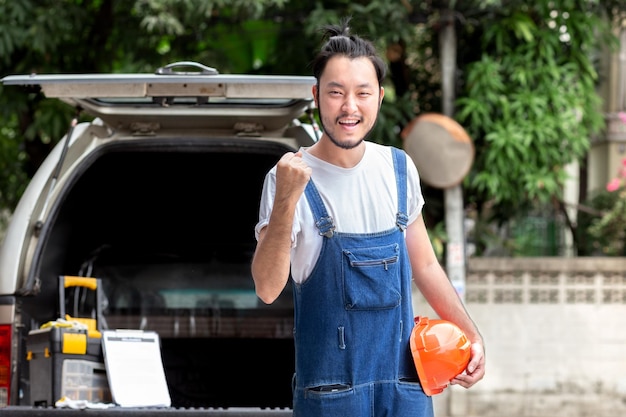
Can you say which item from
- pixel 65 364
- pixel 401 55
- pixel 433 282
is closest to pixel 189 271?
pixel 65 364

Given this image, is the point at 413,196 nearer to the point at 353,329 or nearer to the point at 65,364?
the point at 353,329

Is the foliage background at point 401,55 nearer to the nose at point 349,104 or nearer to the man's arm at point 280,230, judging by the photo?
the nose at point 349,104

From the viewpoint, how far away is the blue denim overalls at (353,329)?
332cm

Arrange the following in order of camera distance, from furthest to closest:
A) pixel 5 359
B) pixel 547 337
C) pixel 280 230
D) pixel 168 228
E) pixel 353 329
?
pixel 547 337 < pixel 168 228 < pixel 5 359 < pixel 353 329 < pixel 280 230

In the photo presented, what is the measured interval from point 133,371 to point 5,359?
Answer: 1.70 feet

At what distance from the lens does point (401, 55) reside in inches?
437

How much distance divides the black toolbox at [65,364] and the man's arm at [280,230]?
6.03 feet

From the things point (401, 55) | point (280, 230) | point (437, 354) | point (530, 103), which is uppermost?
point (401, 55)

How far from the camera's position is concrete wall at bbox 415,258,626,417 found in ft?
36.1

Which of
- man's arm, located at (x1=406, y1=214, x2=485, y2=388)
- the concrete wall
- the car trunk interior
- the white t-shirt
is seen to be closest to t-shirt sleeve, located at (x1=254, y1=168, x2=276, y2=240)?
the white t-shirt

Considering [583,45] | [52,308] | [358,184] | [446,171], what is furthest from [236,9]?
[358,184]

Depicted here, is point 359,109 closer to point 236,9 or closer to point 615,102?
point 236,9

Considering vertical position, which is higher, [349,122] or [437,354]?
[349,122]

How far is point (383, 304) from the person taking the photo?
334 centimetres
